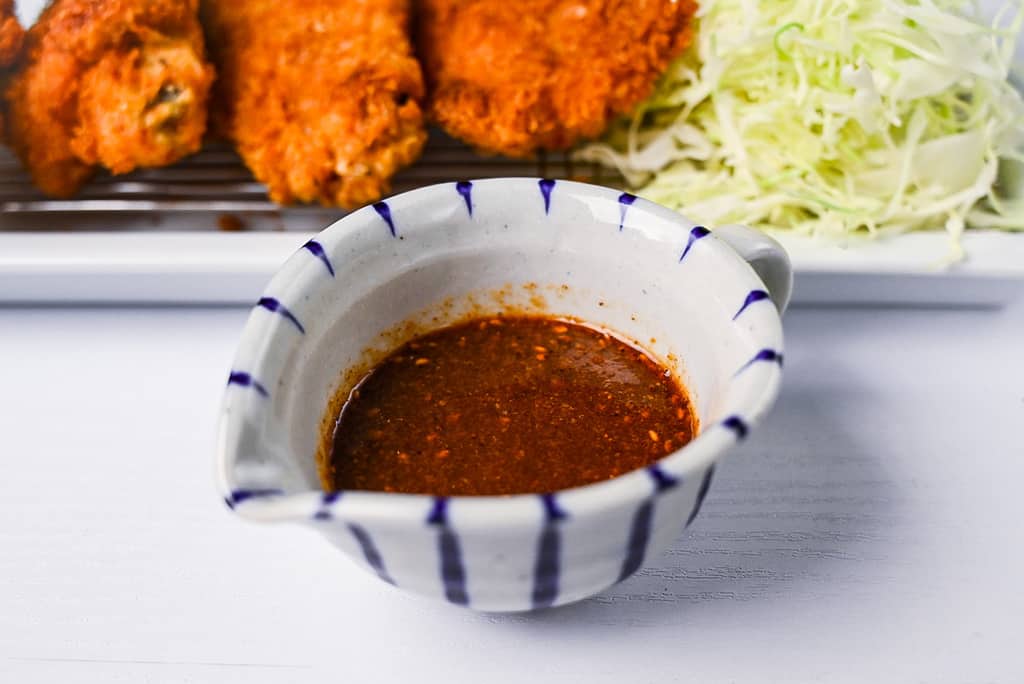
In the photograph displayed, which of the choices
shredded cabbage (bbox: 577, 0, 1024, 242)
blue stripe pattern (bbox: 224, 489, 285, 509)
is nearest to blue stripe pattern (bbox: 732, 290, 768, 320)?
blue stripe pattern (bbox: 224, 489, 285, 509)

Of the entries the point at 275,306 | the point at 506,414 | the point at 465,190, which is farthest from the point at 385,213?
the point at 506,414

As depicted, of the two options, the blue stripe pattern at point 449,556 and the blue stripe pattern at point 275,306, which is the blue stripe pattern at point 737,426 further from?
the blue stripe pattern at point 275,306

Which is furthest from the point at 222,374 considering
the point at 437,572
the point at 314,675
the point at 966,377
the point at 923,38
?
the point at 923,38

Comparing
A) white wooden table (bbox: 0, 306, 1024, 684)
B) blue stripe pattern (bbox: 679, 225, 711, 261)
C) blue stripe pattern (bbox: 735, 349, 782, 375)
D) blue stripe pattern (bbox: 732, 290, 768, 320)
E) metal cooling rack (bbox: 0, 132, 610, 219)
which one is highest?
blue stripe pattern (bbox: 679, 225, 711, 261)

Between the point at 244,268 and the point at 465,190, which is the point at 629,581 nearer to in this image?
the point at 465,190

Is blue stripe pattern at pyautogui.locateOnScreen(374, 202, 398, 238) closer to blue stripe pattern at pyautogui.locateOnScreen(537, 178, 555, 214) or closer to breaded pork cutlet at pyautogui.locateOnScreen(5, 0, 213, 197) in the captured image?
blue stripe pattern at pyautogui.locateOnScreen(537, 178, 555, 214)

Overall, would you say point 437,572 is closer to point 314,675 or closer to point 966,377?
point 314,675
